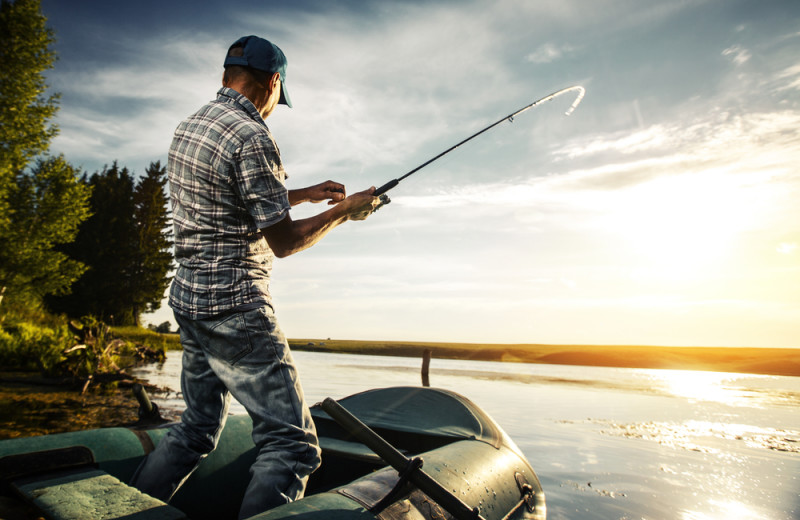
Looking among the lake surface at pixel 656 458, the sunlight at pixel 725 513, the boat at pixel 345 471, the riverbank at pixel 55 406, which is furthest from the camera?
the riverbank at pixel 55 406

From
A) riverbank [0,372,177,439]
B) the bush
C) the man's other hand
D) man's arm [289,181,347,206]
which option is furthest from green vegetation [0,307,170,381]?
the man's other hand

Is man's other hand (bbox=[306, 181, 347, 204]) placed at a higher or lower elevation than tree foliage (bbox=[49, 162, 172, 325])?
lower

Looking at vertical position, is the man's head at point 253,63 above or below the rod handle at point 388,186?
above

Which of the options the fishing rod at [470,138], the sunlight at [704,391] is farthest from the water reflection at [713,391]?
the fishing rod at [470,138]

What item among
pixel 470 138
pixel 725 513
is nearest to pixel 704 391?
pixel 725 513

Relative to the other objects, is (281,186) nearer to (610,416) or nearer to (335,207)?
(335,207)

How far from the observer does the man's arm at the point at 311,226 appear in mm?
1873

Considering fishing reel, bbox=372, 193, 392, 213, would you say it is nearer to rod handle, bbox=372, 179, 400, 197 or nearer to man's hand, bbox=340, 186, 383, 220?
man's hand, bbox=340, 186, 383, 220

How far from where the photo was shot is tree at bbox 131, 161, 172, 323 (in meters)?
34.6

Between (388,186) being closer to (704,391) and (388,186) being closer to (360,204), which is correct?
(360,204)

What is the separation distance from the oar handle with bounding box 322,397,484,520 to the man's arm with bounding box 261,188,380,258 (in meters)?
0.66

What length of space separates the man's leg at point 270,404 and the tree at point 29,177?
16138 mm

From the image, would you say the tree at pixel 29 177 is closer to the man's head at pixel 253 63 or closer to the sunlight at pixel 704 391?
the man's head at pixel 253 63

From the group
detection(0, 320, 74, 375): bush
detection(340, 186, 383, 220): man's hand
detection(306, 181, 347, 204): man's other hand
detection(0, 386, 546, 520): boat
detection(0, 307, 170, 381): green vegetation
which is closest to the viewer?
detection(0, 386, 546, 520): boat
